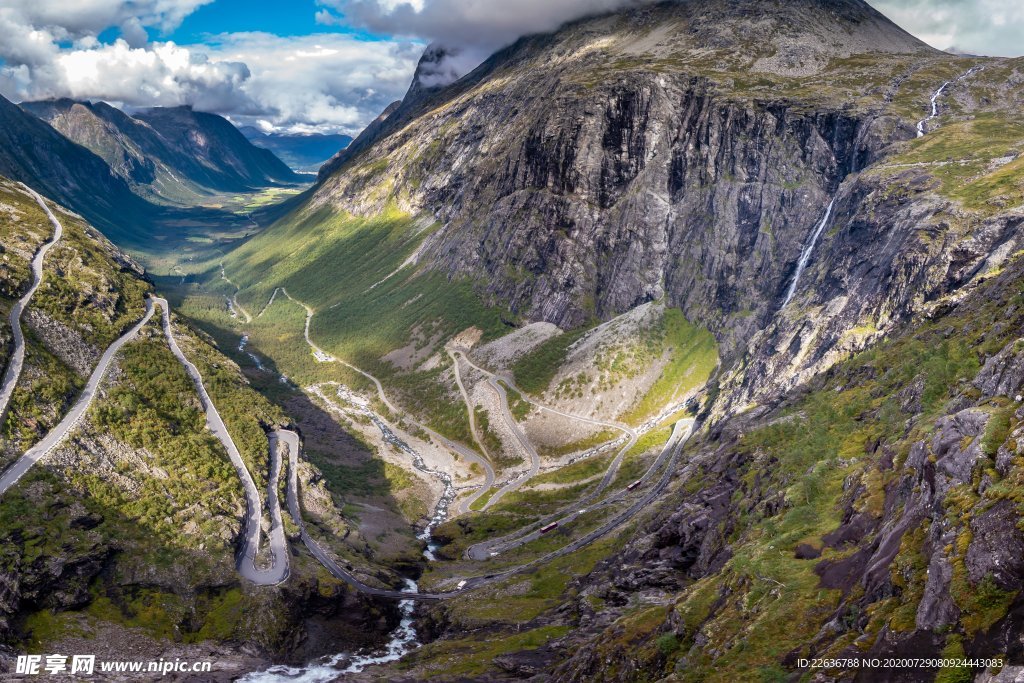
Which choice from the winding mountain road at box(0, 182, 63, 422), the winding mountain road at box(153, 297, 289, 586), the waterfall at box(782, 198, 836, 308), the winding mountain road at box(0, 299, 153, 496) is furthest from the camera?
the waterfall at box(782, 198, 836, 308)

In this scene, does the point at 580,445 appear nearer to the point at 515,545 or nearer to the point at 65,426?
the point at 515,545

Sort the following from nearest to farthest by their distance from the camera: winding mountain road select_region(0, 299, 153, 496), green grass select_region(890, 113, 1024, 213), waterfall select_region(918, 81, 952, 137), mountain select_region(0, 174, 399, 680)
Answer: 1. mountain select_region(0, 174, 399, 680)
2. winding mountain road select_region(0, 299, 153, 496)
3. green grass select_region(890, 113, 1024, 213)
4. waterfall select_region(918, 81, 952, 137)

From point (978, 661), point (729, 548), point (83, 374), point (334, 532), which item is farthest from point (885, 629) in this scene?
point (83, 374)

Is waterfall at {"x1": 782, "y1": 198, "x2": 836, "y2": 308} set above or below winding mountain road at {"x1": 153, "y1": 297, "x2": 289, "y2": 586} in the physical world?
above

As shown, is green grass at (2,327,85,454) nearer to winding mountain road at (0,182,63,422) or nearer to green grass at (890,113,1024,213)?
winding mountain road at (0,182,63,422)

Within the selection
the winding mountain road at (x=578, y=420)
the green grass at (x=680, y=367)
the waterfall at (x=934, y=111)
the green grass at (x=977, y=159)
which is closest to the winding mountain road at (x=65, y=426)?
the winding mountain road at (x=578, y=420)

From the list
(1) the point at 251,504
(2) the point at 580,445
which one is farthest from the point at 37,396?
(2) the point at 580,445

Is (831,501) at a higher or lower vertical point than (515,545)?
higher

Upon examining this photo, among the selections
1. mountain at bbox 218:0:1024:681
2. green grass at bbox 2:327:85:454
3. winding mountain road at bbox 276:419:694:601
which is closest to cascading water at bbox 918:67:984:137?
mountain at bbox 218:0:1024:681

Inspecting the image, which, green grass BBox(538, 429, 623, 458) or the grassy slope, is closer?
the grassy slope

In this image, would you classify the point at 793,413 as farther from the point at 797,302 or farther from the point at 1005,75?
the point at 1005,75

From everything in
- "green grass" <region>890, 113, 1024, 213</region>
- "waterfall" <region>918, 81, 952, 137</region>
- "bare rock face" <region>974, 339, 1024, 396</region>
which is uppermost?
"waterfall" <region>918, 81, 952, 137</region>
